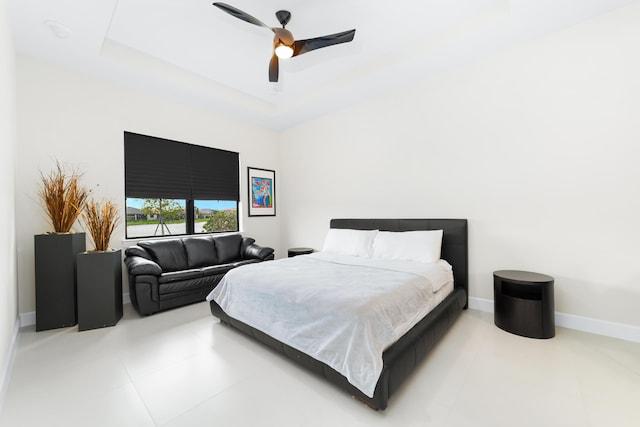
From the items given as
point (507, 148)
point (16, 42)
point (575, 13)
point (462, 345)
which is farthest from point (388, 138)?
point (16, 42)

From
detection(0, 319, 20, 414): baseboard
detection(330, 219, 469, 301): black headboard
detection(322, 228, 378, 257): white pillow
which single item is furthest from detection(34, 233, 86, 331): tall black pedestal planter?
detection(330, 219, 469, 301): black headboard

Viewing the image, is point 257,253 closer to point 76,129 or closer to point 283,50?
point 76,129

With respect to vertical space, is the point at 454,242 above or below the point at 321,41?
below

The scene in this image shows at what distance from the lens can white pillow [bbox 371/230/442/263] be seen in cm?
313

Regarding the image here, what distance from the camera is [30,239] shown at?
2.97 meters

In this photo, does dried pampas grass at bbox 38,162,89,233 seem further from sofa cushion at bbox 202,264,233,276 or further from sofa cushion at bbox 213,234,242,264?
sofa cushion at bbox 213,234,242,264

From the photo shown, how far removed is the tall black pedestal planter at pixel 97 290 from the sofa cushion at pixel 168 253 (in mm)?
743

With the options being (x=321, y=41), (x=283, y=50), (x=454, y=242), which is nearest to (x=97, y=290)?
(x=283, y=50)

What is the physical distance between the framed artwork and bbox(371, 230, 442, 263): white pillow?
2.77m

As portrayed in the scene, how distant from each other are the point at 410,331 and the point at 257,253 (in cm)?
304

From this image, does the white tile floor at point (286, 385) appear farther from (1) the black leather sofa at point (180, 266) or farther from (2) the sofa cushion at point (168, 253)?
(2) the sofa cushion at point (168, 253)

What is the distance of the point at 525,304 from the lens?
2.48m

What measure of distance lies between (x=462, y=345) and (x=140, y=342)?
307 centimetres

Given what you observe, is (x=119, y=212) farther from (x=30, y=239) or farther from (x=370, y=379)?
(x=370, y=379)
